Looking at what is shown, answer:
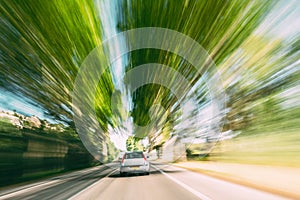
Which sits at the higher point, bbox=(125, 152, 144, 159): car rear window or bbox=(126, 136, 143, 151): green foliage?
bbox=(126, 136, 143, 151): green foliage

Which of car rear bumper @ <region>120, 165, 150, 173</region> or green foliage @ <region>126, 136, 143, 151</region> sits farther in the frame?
green foliage @ <region>126, 136, 143, 151</region>

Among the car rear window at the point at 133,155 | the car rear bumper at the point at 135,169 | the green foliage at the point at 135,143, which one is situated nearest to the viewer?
the car rear bumper at the point at 135,169

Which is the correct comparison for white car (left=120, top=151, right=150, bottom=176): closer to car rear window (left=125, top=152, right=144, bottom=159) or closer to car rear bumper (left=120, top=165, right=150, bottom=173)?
car rear bumper (left=120, top=165, right=150, bottom=173)

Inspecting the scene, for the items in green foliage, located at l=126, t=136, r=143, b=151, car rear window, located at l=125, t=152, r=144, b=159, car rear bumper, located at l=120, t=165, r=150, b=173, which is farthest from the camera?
green foliage, located at l=126, t=136, r=143, b=151

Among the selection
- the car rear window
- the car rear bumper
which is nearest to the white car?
the car rear bumper

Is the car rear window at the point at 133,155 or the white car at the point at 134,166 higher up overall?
the car rear window at the point at 133,155

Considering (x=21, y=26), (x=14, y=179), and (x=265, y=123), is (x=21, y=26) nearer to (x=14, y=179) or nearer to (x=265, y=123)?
(x=14, y=179)

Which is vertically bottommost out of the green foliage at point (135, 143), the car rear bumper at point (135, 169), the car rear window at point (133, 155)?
the car rear bumper at point (135, 169)

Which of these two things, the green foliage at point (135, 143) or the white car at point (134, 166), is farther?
the green foliage at point (135, 143)

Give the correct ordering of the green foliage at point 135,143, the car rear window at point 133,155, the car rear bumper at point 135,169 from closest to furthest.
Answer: the car rear bumper at point 135,169, the car rear window at point 133,155, the green foliage at point 135,143

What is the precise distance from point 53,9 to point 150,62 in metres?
7.54

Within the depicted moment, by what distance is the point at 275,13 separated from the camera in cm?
1250

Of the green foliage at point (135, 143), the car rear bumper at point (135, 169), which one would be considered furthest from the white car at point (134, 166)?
the green foliage at point (135, 143)

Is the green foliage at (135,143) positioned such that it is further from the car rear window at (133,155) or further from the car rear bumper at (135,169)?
the car rear bumper at (135,169)
